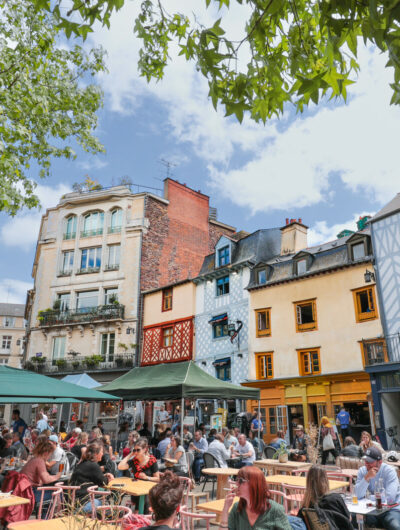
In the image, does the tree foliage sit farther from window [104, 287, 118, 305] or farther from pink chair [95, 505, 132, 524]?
window [104, 287, 118, 305]

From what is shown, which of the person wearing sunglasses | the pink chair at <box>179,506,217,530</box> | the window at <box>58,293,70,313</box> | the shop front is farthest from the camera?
the window at <box>58,293,70,313</box>

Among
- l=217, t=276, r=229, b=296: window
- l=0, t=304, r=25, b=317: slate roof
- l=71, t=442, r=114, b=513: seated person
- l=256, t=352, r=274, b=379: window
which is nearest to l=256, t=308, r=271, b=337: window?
l=256, t=352, r=274, b=379: window

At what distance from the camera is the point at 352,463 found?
8938 mm

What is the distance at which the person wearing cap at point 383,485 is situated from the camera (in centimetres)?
487

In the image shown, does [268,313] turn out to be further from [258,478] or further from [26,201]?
[258,478]

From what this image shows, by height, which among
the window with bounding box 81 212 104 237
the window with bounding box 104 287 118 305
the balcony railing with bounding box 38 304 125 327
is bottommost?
the balcony railing with bounding box 38 304 125 327

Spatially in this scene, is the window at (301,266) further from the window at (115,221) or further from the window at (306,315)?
the window at (115,221)

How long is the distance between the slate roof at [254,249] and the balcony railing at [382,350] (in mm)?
8089

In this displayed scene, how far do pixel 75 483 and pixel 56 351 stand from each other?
971 inches

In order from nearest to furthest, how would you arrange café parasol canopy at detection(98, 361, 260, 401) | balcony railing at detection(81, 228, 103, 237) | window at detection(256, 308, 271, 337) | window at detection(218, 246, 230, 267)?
1. café parasol canopy at detection(98, 361, 260, 401)
2. window at detection(256, 308, 271, 337)
3. window at detection(218, 246, 230, 267)
4. balcony railing at detection(81, 228, 103, 237)

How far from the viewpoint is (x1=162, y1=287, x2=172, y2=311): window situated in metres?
26.9

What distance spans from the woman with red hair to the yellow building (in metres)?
14.6

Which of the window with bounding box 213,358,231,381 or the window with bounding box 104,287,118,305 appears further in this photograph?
the window with bounding box 104,287,118,305

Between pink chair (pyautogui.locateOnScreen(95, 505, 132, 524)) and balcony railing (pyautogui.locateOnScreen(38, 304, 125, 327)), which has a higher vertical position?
balcony railing (pyautogui.locateOnScreen(38, 304, 125, 327))
